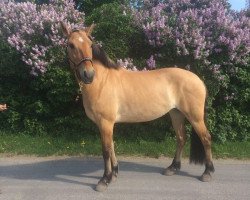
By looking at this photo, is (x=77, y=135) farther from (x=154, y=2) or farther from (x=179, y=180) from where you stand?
(x=154, y=2)

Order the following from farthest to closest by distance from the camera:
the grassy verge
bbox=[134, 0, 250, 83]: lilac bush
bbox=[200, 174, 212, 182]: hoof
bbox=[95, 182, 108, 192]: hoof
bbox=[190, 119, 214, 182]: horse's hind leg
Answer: bbox=[134, 0, 250, 83]: lilac bush → the grassy verge → bbox=[190, 119, 214, 182]: horse's hind leg → bbox=[200, 174, 212, 182]: hoof → bbox=[95, 182, 108, 192]: hoof

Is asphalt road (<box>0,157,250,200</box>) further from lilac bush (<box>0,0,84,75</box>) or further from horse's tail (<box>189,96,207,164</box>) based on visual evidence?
lilac bush (<box>0,0,84,75</box>)

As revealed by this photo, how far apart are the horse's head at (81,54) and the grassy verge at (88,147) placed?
7.99 ft

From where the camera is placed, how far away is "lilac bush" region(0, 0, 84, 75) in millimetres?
7605

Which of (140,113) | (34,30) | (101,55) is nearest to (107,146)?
(140,113)

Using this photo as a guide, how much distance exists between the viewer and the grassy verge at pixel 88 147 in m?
7.09

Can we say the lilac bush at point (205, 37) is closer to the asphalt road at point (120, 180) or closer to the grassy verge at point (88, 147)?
the grassy verge at point (88, 147)

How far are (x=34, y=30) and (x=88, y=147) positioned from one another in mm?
2651

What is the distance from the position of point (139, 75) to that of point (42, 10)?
3.46 m

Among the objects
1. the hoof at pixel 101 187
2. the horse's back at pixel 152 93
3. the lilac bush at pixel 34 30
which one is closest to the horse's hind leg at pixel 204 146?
the horse's back at pixel 152 93

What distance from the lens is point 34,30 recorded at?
25.6 ft

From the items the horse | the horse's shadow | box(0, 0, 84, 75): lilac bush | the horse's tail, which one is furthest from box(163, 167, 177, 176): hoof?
box(0, 0, 84, 75): lilac bush

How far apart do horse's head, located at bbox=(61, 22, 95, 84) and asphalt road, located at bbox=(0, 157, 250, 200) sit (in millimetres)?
1548

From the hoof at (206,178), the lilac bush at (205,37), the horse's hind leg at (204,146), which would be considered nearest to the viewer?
the hoof at (206,178)
